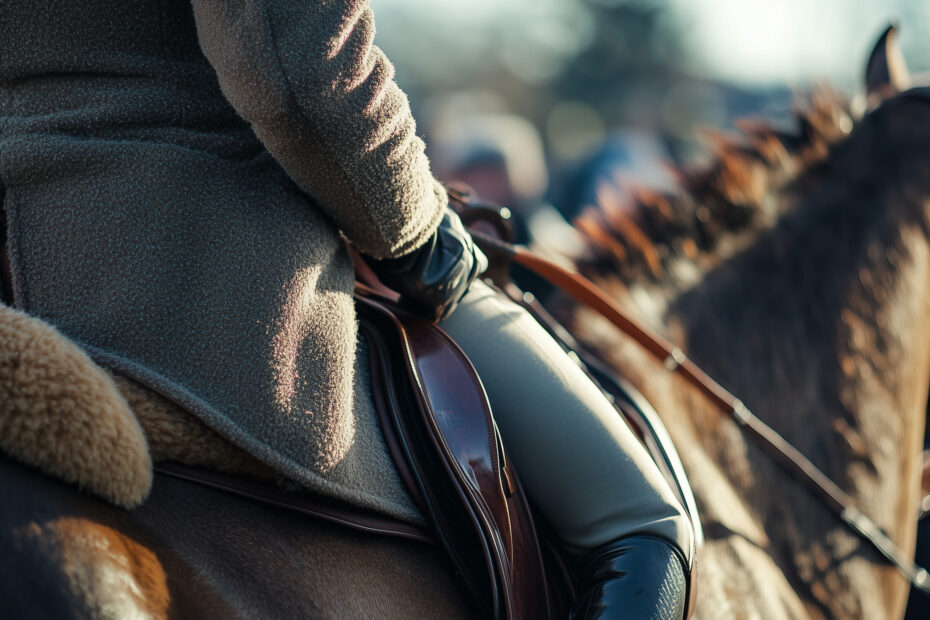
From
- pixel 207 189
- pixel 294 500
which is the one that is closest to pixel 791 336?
pixel 294 500

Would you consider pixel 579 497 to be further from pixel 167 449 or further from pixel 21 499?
pixel 21 499

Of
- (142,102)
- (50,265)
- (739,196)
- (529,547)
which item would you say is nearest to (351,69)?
(142,102)

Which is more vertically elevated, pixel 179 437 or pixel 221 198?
pixel 221 198

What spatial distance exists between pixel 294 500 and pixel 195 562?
163mm

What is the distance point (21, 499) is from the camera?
85 cm

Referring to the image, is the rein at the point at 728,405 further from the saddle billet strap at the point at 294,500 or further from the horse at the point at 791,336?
the saddle billet strap at the point at 294,500

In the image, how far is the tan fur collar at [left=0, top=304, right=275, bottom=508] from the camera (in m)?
0.87

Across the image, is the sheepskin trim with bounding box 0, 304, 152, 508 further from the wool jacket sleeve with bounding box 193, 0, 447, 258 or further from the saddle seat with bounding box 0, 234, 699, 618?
the wool jacket sleeve with bounding box 193, 0, 447, 258

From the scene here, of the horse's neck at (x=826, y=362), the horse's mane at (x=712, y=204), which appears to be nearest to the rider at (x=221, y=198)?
the horse's neck at (x=826, y=362)

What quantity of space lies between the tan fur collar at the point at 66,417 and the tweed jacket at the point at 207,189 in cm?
8

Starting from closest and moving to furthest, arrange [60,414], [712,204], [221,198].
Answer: [60,414] < [221,198] < [712,204]

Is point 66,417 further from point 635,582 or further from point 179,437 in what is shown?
point 635,582

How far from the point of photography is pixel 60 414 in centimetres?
88

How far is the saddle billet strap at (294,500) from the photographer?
1.05m
